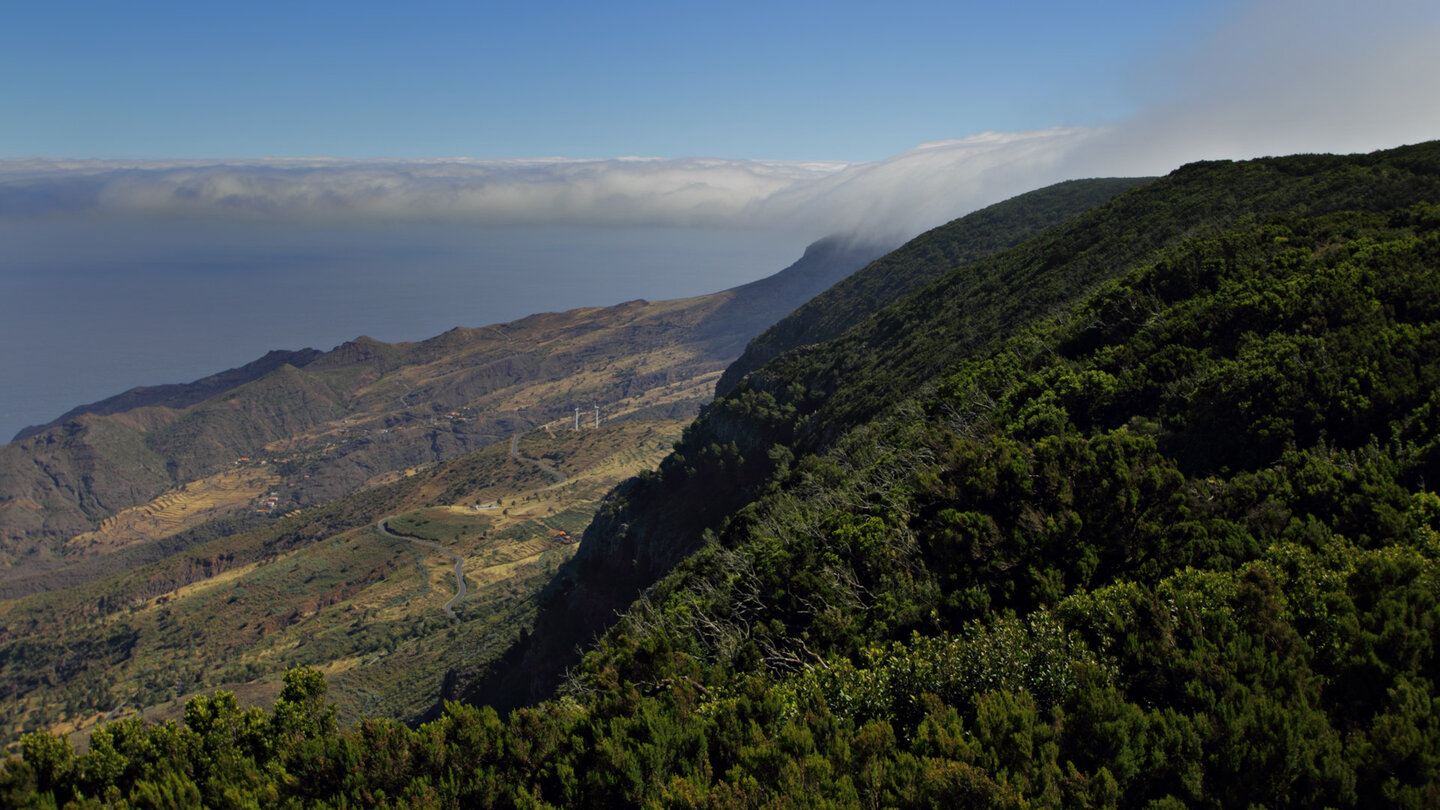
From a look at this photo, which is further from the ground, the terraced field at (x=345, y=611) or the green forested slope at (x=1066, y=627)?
the green forested slope at (x=1066, y=627)

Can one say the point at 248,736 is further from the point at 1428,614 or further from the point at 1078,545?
the point at 1428,614

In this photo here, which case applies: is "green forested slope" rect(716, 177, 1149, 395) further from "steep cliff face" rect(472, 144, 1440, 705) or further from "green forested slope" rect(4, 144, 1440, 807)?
"green forested slope" rect(4, 144, 1440, 807)

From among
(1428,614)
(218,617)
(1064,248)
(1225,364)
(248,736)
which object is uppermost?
(1064,248)

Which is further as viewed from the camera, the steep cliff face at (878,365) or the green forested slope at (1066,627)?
the steep cliff face at (878,365)

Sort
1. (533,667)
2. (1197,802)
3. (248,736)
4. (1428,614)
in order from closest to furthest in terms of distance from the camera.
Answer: (1197,802) < (1428,614) < (248,736) < (533,667)

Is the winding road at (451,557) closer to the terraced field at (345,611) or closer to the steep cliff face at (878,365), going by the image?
the terraced field at (345,611)

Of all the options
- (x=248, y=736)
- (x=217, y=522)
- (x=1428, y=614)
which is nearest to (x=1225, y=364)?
(x=1428, y=614)

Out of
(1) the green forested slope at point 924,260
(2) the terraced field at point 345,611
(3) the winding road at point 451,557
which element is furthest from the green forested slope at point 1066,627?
(1) the green forested slope at point 924,260

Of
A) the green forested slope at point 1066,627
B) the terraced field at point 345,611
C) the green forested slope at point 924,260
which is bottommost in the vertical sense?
the terraced field at point 345,611
